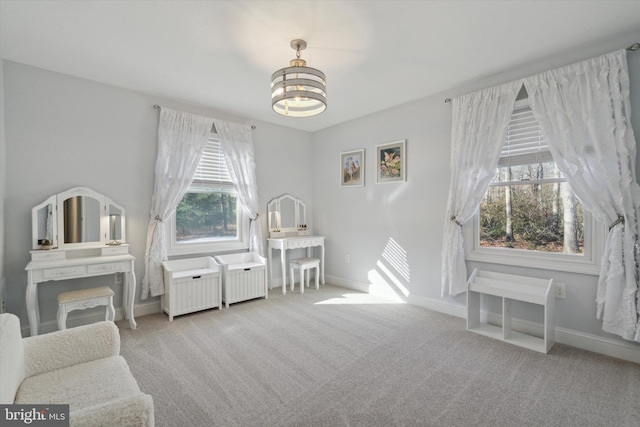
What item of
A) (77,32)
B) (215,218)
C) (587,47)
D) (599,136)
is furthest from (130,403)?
(587,47)

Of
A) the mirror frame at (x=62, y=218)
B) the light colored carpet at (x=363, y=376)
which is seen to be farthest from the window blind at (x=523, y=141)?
the mirror frame at (x=62, y=218)

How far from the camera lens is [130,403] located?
114cm

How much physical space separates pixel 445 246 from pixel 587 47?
2.23 metres

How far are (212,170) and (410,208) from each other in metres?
2.80

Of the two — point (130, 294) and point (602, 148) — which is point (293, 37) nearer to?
point (602, 148)

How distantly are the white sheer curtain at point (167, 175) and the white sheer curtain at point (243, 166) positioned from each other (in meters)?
A: 0.40

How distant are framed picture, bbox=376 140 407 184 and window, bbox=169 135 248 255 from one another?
2.17m

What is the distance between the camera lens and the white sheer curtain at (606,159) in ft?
7.80

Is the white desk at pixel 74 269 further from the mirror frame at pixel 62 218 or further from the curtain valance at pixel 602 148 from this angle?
the curtain valance at pixel 602 148

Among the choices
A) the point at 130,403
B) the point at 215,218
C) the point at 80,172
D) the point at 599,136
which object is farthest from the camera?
the point at 215,218

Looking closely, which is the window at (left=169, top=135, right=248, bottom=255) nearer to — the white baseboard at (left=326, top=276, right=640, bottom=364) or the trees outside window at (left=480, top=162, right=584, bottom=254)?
the white baseboard at (left=326, top=276, right=640, bottom=364)

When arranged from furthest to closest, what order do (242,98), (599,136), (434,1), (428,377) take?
1. (242,98)
2. (599,136)
3. (428,377)
4. (434,1)

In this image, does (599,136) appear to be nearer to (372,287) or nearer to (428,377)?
(428,377)

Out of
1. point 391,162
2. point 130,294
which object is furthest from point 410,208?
point 130,294
